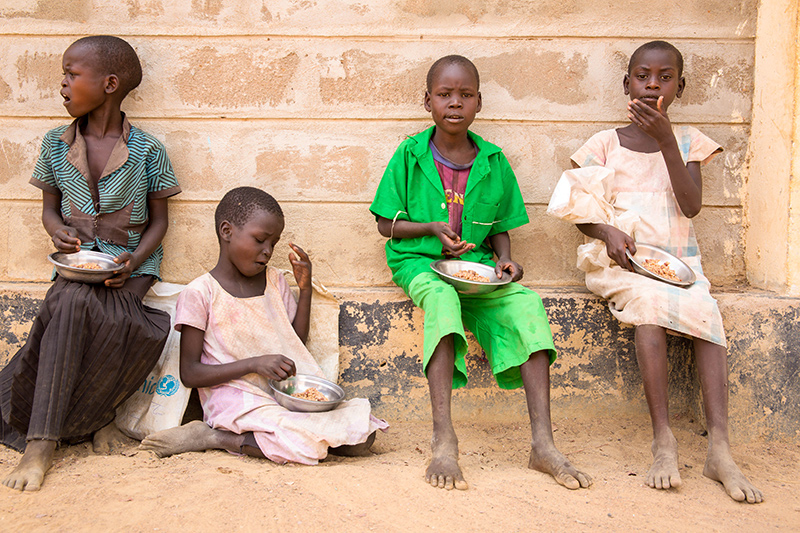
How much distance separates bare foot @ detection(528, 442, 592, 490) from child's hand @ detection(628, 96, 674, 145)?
1413mm

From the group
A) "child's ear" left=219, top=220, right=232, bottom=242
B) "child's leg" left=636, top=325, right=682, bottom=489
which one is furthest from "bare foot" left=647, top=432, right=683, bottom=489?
"child's ear" left=219, top=220, right=232, bottom=242

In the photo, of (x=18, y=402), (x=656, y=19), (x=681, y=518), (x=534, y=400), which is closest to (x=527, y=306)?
(x=534, y=400)

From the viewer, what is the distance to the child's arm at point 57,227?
103 inches

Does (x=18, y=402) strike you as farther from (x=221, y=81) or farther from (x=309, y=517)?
(x=221, y=81)

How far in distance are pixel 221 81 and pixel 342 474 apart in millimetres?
2040

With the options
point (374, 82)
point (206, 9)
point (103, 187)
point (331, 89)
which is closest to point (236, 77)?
point (206, 9)

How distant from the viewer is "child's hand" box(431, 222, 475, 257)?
8.75ft

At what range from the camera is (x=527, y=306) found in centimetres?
263

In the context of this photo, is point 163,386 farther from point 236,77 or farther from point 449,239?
point 236,77

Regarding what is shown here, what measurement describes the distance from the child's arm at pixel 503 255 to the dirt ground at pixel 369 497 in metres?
0.78

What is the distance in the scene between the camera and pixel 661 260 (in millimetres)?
2941

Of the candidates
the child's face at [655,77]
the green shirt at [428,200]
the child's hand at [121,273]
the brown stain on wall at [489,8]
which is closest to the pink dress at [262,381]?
the child's hand at [121,273]

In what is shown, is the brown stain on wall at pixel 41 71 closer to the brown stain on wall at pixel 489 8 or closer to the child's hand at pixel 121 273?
the child's hand at pixel 121 273

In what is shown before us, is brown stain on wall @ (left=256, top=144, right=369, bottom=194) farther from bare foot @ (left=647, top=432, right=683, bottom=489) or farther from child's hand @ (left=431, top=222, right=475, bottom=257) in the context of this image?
bare foot @ (left=647, top=432, right=683, bottom=489)
